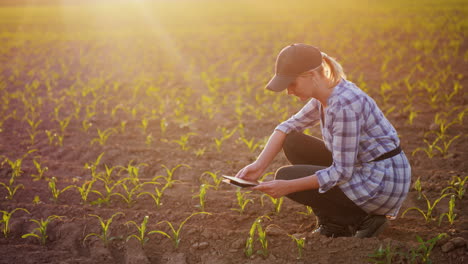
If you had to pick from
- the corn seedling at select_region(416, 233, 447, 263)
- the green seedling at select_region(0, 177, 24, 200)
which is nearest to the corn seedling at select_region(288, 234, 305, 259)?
the corn seedling at select_region(416, 233, 447, 263)

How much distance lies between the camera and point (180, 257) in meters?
3.18

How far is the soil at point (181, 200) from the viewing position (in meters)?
3.17

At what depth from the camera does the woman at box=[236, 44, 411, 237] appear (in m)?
2.74

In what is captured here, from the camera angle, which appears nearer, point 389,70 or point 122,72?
point 389,70

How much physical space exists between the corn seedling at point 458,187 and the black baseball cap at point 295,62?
1.92m

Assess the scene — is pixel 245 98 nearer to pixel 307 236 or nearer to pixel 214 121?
pixel 214 121

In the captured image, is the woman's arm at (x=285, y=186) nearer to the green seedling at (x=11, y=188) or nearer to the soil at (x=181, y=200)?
the soil at (x=181, y=200)

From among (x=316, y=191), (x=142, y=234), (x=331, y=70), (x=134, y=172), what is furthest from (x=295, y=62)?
(x=134, y=172)

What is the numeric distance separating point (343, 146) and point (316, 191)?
1.69 feet

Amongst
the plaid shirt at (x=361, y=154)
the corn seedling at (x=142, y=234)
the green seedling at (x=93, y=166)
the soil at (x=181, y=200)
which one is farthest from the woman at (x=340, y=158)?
the green seedling at (x=93, y=166)

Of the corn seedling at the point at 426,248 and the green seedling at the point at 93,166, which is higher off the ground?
the corn seedling at the point at 426,248

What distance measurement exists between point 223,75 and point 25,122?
405 centimetres

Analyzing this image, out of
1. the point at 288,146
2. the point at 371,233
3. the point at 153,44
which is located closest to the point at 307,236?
the point at 371,233

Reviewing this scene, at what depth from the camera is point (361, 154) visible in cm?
296
